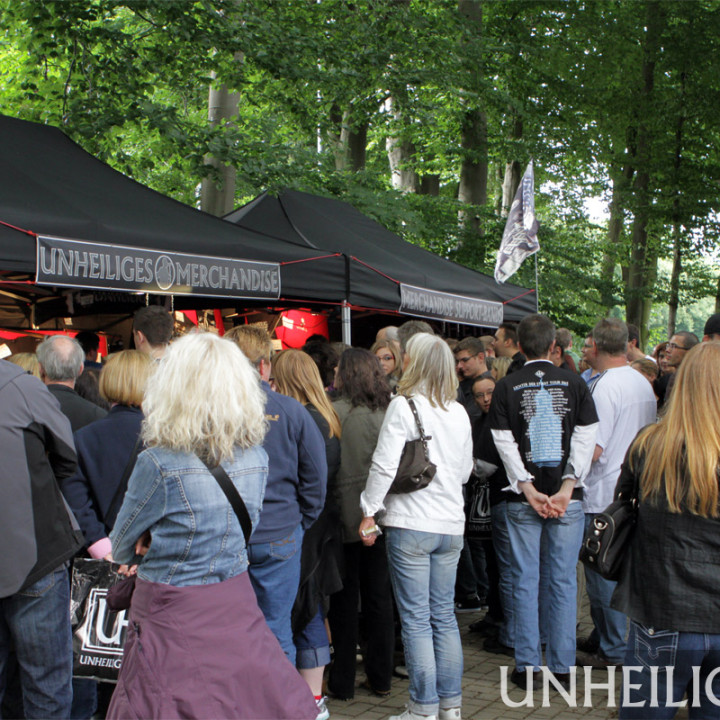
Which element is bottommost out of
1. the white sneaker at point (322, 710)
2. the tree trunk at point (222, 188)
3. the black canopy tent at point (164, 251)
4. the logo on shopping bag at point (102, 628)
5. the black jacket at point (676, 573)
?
the white sneaker at point (322, 710)

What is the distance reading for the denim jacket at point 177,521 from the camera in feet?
8.47

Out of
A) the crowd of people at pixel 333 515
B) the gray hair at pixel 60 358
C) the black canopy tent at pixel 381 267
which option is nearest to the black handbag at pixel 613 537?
the crowd of people at pixel 333 515

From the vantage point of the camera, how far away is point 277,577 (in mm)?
3863

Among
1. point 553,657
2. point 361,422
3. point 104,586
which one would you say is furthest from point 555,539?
point 104,586

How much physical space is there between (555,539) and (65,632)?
2.71m

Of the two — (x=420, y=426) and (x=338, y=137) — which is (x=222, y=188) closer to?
(x=338, y=137)

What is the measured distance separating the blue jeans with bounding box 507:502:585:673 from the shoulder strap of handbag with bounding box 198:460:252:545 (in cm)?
248

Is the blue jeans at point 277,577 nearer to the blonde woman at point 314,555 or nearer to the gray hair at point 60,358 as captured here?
the blonde woman at point 314,555

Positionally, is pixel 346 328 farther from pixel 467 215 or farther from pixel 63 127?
pixel 467 215

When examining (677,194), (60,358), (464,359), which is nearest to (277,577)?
(60,358)

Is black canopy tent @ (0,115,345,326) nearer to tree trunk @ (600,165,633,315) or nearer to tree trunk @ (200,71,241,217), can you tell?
tree trunk @ (200,71,241,217)

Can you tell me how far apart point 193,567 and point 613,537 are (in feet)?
4.78

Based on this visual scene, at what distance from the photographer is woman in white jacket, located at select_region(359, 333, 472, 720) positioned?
4.15 metres

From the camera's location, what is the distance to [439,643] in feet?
14.0
